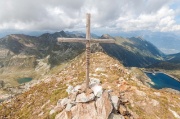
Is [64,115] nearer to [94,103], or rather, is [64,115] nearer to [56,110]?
[56,110]

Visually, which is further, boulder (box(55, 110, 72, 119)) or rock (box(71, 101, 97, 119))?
boulder (box(55, 110, 72, 119))

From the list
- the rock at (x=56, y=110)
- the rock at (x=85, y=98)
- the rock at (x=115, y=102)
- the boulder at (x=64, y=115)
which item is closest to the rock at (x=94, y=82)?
the rock at (x=85, y=98)

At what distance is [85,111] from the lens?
2489 cm

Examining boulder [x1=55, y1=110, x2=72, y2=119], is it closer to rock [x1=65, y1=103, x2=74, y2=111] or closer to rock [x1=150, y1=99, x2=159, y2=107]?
rock [x1=65, y1=103, x2=74, y2=111]

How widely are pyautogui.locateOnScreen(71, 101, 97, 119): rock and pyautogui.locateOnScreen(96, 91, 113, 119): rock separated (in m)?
0.54

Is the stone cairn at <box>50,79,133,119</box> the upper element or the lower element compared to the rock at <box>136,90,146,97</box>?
upper

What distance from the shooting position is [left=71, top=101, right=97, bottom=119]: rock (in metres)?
24.5

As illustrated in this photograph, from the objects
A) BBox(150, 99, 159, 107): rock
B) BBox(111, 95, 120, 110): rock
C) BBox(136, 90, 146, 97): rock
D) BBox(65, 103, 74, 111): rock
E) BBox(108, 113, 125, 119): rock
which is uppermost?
BBox(111, 95, 120, 110): rock

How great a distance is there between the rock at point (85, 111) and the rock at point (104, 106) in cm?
54

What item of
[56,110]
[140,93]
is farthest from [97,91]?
[140,93]

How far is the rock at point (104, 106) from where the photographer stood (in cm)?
2452

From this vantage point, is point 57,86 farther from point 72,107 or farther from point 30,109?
point 72,107

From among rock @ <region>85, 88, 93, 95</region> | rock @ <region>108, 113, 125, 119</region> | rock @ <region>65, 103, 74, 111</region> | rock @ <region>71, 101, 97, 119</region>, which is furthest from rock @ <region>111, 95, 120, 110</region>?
rock @ <region>65, 103, 74, 111</region>

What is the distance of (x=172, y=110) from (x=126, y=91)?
7928mm
